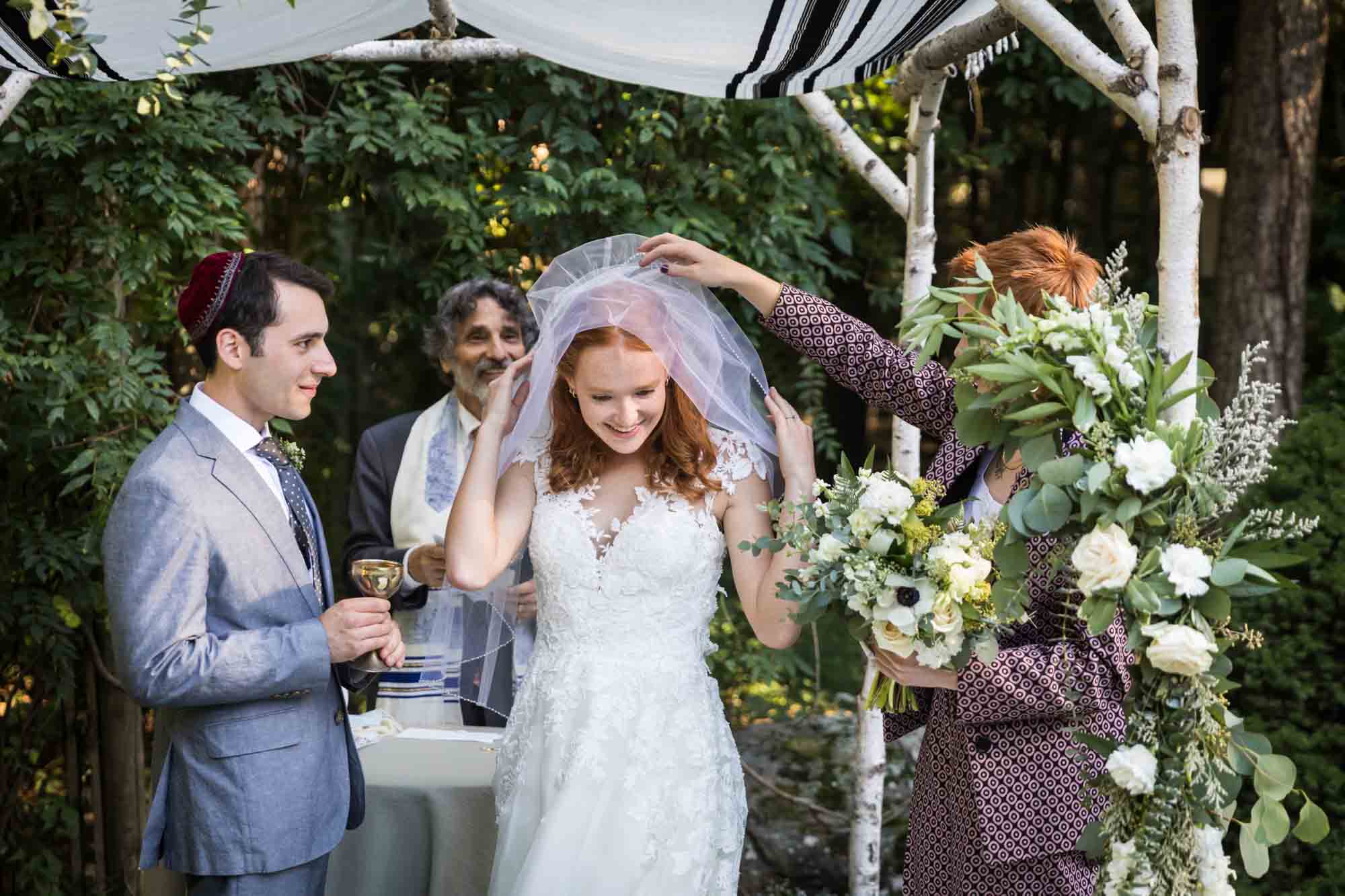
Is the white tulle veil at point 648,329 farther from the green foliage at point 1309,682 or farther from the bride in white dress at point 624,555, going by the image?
the green foliage at point 1309,682

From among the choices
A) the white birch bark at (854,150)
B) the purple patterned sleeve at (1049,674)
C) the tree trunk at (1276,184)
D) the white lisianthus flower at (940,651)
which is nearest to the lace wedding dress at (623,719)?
the purple patterned sleeve at (1049,674)

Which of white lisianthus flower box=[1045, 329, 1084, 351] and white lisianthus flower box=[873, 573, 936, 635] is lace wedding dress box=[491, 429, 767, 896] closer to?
white lisianthus flower box=[873, 573, 936, 635]

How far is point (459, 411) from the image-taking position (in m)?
4.12

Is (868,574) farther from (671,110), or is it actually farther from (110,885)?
(110,885)

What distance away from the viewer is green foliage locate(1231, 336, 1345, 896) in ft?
14.3

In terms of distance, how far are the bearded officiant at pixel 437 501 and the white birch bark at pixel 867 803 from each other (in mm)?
1142

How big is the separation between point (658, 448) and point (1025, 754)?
1046 mm

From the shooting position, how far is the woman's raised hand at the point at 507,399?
293 centimetres

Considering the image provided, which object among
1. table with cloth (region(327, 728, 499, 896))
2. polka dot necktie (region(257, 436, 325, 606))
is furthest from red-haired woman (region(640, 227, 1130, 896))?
polka dot necktie (region(257, 436, 325, 606))

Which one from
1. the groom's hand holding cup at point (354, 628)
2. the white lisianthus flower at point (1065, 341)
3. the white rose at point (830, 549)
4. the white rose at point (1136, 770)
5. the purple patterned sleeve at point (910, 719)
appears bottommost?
the purple patterned sleeve at point (910, 719)

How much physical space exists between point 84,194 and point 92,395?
752mm

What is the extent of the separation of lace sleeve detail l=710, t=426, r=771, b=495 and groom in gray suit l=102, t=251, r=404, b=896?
0.80 m

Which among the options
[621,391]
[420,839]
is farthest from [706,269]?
[420,839]

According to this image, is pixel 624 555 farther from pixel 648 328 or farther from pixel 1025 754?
pixel 1025 754
